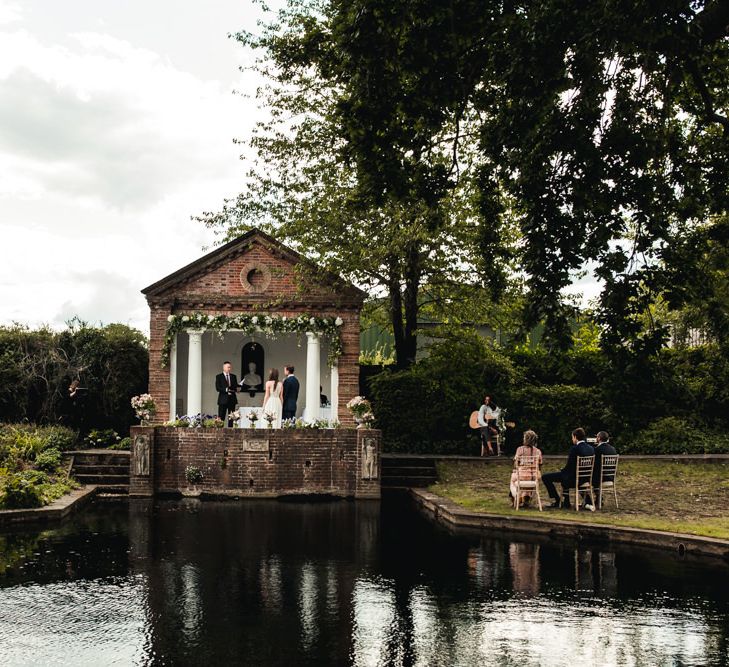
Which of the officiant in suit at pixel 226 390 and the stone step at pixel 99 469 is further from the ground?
the officiant in suit at pixel 226 390

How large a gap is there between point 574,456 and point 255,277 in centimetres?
1287

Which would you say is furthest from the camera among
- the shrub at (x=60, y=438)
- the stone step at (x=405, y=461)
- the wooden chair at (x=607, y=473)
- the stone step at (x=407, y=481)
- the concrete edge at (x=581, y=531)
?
the stone step at (x=405, y=461)

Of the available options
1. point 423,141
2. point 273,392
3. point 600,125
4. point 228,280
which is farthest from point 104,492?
point 600,125

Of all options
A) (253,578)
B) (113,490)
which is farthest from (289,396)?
(253,578)

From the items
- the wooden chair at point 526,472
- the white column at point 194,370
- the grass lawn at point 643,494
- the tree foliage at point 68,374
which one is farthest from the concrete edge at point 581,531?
the tree foliage at point 68,374

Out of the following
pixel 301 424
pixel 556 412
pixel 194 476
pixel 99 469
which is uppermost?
pixel 556 412

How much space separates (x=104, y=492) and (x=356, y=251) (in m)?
9.48

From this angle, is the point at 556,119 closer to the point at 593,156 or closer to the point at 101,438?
the point at 593,156

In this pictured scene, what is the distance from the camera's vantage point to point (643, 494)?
56.2 ft

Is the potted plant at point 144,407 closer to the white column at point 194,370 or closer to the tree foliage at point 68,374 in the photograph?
the white column at point 194,370

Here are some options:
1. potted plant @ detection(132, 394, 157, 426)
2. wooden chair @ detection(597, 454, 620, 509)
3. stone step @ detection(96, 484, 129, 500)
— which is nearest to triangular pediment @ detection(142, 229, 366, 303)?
potted plant @ detection(132, 394, 157, 426)

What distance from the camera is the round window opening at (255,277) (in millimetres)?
24781

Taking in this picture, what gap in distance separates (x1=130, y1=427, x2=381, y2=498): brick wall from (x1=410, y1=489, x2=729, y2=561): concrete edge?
149 inches

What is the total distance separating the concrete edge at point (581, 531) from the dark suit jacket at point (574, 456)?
5.42 feet
